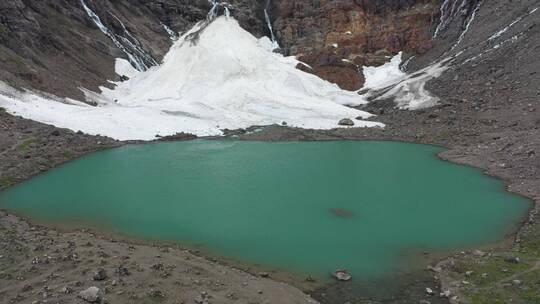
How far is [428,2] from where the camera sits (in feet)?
222

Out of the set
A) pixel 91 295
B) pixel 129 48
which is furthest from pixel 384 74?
pixel 91 295

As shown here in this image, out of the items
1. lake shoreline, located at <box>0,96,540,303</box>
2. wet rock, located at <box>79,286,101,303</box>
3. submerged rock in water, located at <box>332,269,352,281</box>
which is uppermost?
lake shoreline, located at <box>0,96,540,303</box>

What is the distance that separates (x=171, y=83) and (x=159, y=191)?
28789mm

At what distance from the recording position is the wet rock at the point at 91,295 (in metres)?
13.2

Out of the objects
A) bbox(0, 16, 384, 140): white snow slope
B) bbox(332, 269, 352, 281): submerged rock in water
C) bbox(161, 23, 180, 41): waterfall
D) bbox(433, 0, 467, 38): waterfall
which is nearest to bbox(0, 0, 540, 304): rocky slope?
bbox(433, 0, 467, 38): waterfall

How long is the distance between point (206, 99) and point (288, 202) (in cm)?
2684

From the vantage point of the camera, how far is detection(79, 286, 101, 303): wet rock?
43.2 ft

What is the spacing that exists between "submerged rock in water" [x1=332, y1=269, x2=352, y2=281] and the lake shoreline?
1.64 feet

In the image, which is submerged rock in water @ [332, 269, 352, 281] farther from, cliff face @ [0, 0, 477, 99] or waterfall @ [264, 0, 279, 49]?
waterfall @ [264, 0, 279, 49]

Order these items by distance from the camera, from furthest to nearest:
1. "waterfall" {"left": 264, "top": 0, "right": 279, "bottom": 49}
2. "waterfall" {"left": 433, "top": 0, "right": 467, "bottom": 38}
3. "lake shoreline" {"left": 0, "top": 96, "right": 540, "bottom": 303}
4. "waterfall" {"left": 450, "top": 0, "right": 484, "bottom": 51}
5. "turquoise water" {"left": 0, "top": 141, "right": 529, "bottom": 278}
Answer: "waterfall" {"left": 264, "top": 0, "right": 279, "bottom": 49} < "waterfall" {"left": 433, "top": 0, "right": 467, "bottom": 38} < "waterfall" {"left": 450, "top": 0, "right": 484, "bottom": 51} < "turquoise water" {"left": 0, "top": 141, "right": 529, "bottom": 278} < "lake shoreline" {"left": 0, "top": 96, "right": 540, "bottom": 303}

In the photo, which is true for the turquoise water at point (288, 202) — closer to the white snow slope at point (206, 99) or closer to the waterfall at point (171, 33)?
the white snow slope at point (206, 99)

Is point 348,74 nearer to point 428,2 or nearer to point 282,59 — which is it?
point 282,59

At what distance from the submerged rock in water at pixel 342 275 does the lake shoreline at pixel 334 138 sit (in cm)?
50

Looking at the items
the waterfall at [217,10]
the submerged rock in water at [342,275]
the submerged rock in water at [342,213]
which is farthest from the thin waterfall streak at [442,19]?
the submerged rock in water at [342,275]
